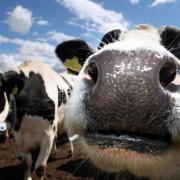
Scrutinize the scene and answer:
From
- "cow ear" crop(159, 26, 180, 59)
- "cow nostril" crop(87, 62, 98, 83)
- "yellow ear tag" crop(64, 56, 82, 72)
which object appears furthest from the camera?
"yellow ear tag" crop(64, 56, 82, 72)

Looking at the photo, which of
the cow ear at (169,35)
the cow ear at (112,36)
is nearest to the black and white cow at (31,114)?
the cow ear at (112,36)

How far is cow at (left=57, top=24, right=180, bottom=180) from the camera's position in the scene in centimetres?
196

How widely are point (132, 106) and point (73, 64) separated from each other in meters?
2.73

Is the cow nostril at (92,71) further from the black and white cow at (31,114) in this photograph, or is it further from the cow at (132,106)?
the black and white cow at (31,114)

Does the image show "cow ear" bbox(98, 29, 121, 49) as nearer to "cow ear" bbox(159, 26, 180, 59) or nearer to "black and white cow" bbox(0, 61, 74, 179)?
"cow ear" bbox(159, 26, 180, 59)

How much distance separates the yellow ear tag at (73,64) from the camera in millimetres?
4621

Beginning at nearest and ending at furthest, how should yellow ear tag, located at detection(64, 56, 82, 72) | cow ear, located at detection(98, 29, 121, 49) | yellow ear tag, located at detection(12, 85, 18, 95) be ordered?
cow ear, located at detection(98, 29, 121, 49) → yellow ear tag, located at detection(64, 56, 82, 72) → yellow ear tag, located at detection(12, 85, 18, 95)

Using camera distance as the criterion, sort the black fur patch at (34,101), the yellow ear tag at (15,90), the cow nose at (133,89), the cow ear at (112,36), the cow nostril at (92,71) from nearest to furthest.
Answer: the cow nose at (133,89), the cow nostril at (92,71), the cow ear at (112,36), the black fur patch at (34,101), the yellow ear tag at (15,90)

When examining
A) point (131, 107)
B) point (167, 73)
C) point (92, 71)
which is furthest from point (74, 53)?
point (131, 107)

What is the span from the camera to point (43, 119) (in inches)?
344

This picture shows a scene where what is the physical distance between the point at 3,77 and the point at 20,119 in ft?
3.62

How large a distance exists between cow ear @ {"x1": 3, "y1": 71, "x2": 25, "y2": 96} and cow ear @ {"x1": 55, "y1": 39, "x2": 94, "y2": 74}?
4.19 m

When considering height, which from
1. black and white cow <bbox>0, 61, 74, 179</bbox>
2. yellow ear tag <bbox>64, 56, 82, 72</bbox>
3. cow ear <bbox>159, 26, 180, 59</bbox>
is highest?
cow ear <bbox>159, 26, 180, 59</bbox>

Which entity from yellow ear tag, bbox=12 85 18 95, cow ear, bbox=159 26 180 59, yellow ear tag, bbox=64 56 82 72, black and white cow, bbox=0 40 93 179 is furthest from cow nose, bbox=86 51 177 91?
yellow ear tag, bbox=12 85 18 95
